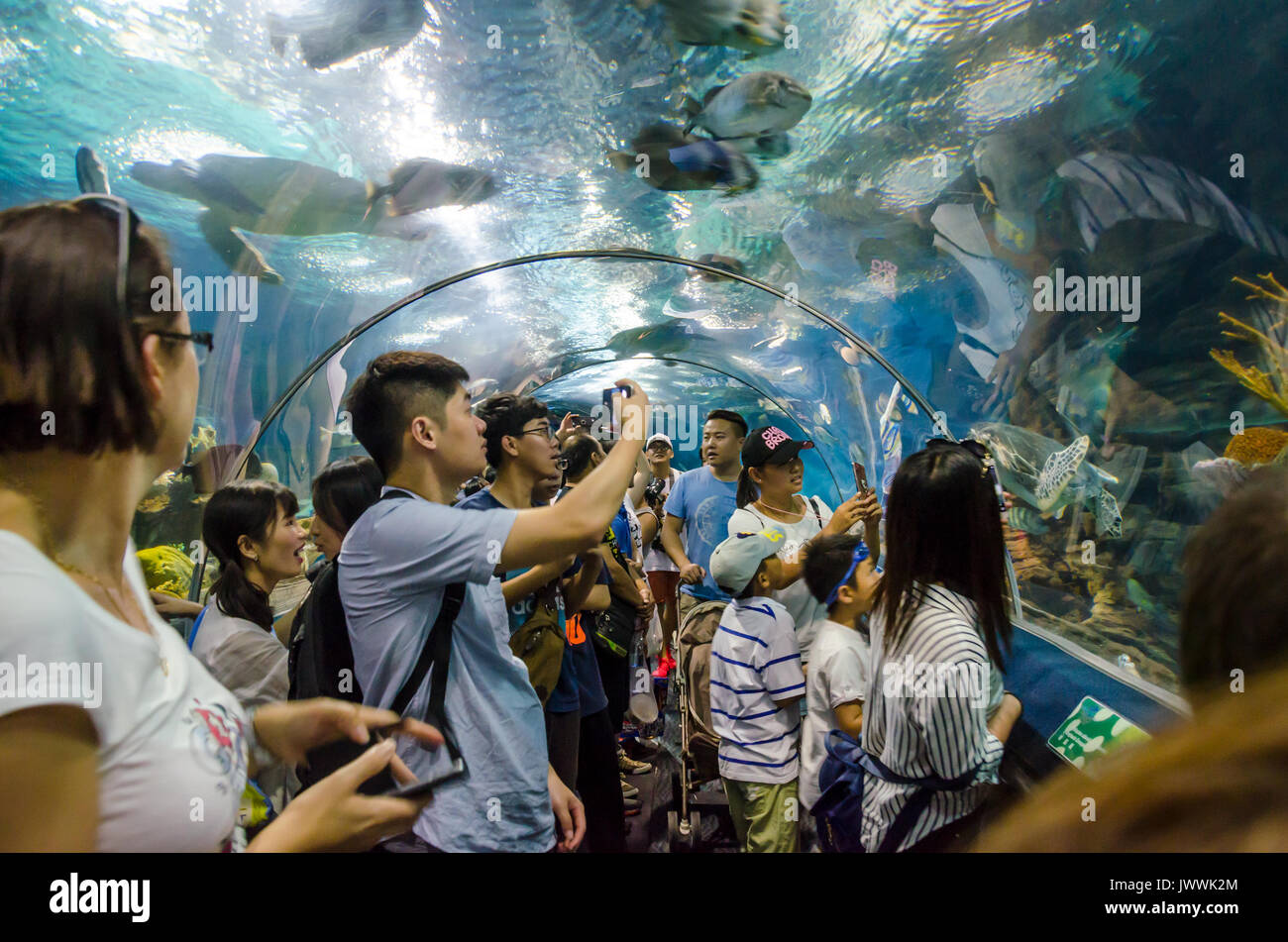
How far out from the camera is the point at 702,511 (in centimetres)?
379

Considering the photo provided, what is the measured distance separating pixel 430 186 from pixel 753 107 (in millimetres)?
1929

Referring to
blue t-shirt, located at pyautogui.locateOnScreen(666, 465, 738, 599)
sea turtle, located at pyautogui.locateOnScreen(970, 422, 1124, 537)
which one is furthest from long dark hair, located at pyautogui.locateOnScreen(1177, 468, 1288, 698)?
sea turtle, located at pyautogui.locateOnScreen(970, 422, 1124, 537)

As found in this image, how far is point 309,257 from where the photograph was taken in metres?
4.30

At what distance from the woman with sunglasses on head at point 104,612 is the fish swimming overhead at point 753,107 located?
276 cm

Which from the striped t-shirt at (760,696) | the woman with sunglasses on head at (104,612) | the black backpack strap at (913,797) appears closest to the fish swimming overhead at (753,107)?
the striped t-shirt at (760,696)

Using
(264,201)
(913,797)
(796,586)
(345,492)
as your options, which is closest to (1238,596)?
(913,797)

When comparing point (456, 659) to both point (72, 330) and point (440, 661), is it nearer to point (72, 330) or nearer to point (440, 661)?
point (440, 661)

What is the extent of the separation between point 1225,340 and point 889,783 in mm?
2717

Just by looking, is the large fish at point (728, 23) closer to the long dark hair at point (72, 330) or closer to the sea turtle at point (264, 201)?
the sea turtle at point (264, 201)

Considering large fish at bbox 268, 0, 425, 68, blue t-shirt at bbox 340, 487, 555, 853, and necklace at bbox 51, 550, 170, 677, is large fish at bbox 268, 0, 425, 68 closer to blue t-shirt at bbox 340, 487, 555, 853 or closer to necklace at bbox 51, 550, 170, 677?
blue t-shirt at bbox 340, 487, 555, 853

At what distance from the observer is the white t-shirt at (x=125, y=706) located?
45.9 inches

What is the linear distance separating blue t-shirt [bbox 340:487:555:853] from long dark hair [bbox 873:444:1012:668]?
128cm

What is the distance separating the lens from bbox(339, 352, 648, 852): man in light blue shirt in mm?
1999

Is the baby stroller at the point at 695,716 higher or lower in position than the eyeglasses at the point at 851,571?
lower
